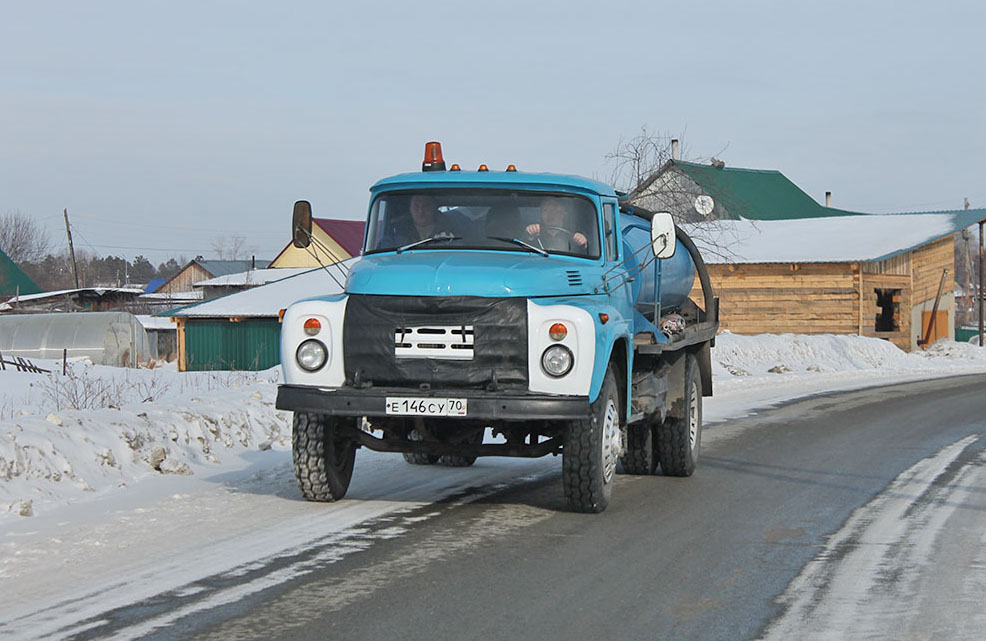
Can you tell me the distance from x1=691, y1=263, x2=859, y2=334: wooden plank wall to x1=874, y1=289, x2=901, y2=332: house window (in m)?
5.24

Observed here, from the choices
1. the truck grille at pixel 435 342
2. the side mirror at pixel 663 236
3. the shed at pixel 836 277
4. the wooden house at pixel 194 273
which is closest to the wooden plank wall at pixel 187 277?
the wooden house at pixel 194 273

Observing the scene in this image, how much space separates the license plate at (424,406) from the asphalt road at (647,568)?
78 centimetres

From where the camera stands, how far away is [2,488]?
27.2ft

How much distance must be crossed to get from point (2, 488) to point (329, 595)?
3.64 meters

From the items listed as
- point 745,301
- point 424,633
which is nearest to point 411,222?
point 424,633

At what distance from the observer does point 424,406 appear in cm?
760

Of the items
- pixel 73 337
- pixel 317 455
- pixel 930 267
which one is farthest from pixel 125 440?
pixel 930 267

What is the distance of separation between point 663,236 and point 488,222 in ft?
4.38

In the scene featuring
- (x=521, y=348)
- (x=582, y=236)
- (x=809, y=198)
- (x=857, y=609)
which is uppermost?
(x=809, y=198)

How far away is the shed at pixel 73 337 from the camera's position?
43.6 meters

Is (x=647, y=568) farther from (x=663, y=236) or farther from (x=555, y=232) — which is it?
(x=555, y=232)

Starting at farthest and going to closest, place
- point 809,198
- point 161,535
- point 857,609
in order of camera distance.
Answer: point 809,198 < point 161,535 < point 857,609

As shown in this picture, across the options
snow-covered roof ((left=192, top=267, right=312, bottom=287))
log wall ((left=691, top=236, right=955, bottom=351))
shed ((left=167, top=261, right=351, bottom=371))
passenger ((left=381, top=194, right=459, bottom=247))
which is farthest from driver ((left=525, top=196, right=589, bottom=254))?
snow-covered roof ((left=192, top=267, right=312, bottom=287))

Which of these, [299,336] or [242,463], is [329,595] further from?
[242,463]
